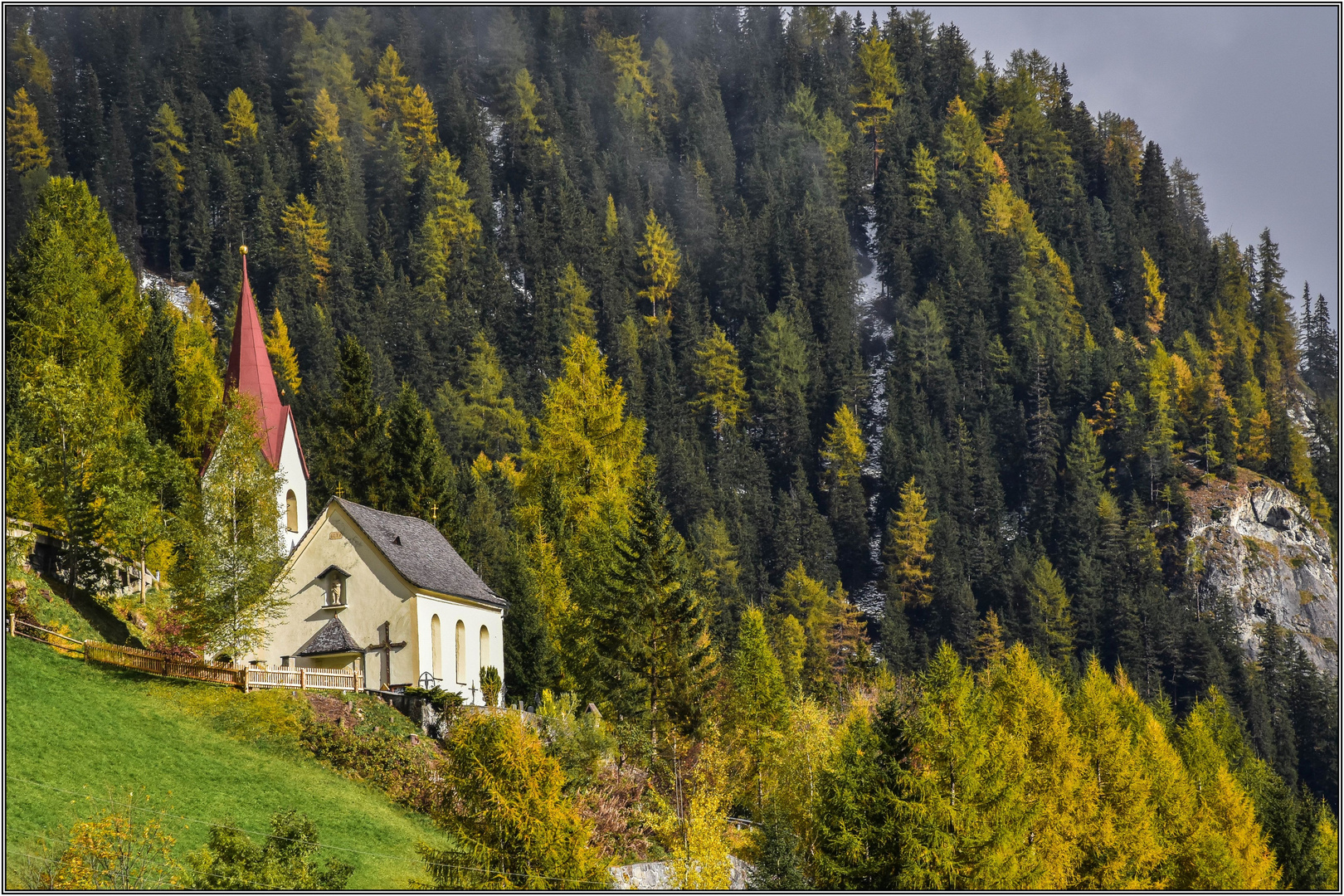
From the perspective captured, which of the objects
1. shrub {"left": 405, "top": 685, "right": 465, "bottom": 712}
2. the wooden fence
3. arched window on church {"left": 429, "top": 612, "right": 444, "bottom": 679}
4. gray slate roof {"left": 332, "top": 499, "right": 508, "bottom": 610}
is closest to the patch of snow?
gray slate roof {"left": 332, "top": 499, "right": 508, "bottom": 610}

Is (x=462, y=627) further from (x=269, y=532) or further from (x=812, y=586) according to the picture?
(x=812, y=586)

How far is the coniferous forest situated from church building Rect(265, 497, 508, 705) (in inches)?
115

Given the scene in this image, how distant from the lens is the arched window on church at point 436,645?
4497 cm

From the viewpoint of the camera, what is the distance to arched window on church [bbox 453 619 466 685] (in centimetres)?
4675

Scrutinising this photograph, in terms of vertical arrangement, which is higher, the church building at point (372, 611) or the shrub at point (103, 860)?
the church building at point (372, 611)

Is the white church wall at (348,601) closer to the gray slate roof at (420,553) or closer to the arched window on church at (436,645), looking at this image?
the gray slate roof at (420,553)

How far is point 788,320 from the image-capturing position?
484ft

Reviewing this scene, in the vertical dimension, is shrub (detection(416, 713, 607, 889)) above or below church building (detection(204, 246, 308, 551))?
below

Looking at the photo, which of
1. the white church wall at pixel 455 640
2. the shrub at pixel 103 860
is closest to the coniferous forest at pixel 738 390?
the white church wall at pixel 455 640

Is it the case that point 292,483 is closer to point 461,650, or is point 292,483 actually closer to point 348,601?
point 348,601

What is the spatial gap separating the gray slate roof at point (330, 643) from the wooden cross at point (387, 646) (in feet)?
1.96

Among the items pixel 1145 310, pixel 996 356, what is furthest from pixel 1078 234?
pixel 996 356

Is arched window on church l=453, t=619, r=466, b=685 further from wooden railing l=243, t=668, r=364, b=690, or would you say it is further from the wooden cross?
wooden railing l=243, t=668, r=364, b=690

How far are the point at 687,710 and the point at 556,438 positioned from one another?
23.1 metres
